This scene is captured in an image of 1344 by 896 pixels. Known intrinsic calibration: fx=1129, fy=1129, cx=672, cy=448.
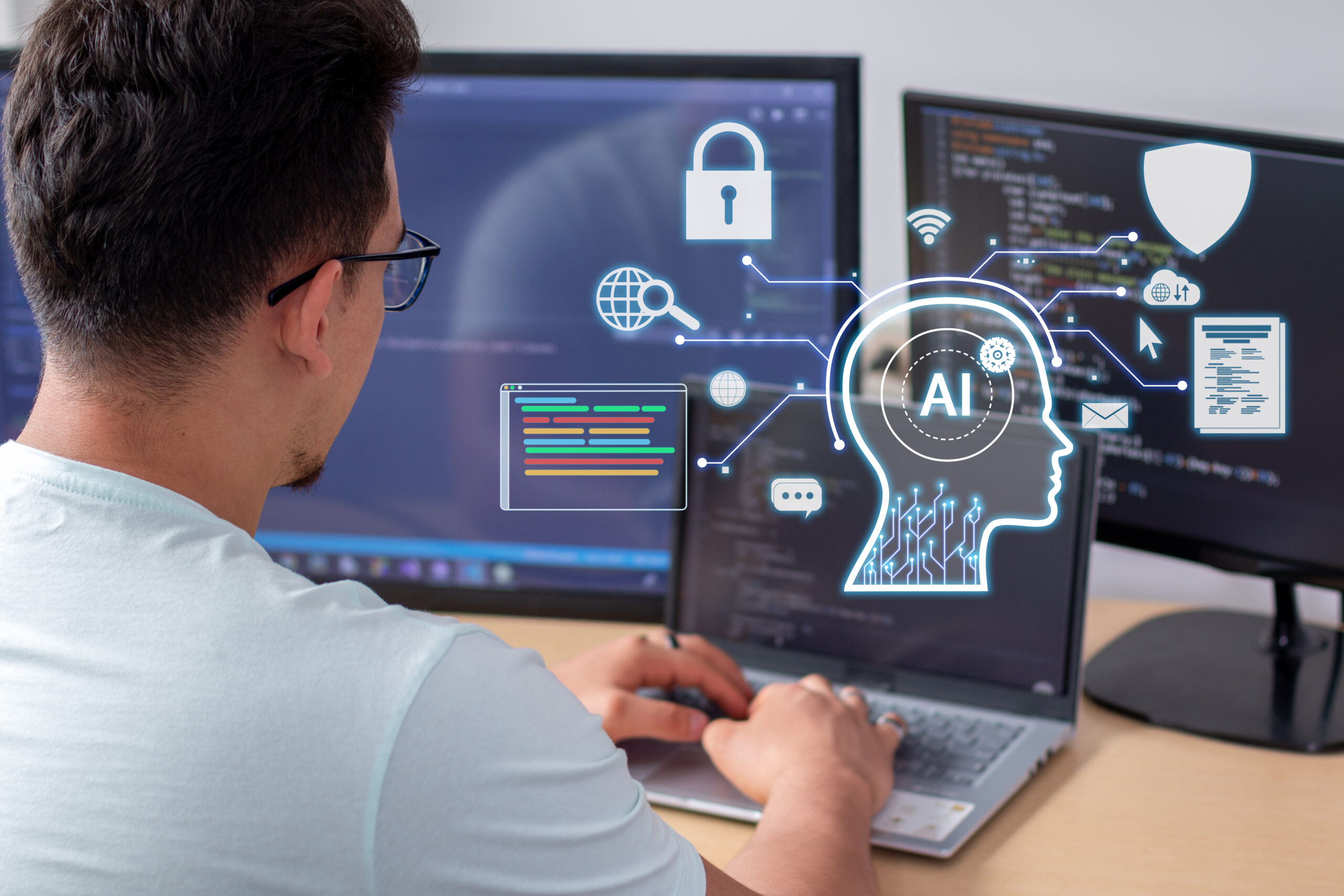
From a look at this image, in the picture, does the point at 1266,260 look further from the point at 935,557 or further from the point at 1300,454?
the point at 935,557

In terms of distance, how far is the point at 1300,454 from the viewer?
0.88 m

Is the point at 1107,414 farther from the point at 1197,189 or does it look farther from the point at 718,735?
the point at 718,735

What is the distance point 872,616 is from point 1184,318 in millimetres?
353

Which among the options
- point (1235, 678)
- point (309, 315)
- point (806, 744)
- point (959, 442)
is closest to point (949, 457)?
point (959, 442)

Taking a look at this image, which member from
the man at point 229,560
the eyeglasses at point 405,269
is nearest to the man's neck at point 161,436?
the man at point 229,560

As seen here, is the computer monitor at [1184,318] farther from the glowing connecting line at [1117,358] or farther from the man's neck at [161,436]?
the man's neck at [161,436]

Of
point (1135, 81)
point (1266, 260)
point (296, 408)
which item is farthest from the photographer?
point (1135, 81)

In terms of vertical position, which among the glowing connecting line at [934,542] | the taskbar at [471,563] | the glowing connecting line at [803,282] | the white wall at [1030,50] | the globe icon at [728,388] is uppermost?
the white wall at [1030,50]

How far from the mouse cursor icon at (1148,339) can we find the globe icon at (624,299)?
15.5 inches

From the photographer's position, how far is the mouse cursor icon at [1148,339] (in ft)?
2.88

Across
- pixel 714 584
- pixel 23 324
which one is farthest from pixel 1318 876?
pixel 23 324

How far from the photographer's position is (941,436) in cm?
88

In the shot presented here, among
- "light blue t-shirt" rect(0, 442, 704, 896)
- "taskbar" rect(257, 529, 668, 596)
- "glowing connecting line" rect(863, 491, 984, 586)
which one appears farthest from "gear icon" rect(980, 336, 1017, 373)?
"light blue t-shirt" rect(0, 442, 704, 896)

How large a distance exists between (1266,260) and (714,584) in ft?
1.72
